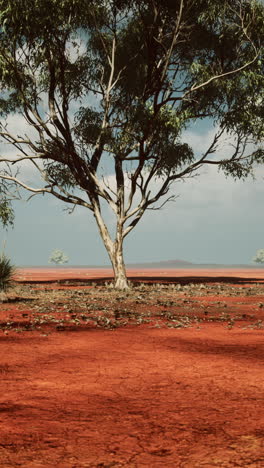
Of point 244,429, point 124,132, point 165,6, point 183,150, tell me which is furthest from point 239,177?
point 244,429

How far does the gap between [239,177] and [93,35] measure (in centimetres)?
1064

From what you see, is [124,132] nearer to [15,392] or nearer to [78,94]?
[78,94]

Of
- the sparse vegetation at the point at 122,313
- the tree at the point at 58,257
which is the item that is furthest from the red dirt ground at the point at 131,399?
the tree at the point at 58,257

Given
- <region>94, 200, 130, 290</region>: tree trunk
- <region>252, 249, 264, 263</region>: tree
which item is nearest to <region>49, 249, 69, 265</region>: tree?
<region>252, 249, 264, 263</region>: tree

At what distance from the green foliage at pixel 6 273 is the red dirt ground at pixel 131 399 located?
17.5 feet

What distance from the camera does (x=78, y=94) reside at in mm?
23578

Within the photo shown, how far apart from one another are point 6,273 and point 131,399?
401 inches

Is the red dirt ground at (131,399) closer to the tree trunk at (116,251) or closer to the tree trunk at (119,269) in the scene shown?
the tree trunk at (119,269)

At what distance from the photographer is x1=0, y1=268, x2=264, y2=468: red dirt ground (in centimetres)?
317

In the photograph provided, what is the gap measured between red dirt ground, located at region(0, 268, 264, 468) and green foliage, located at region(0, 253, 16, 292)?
5331 mm

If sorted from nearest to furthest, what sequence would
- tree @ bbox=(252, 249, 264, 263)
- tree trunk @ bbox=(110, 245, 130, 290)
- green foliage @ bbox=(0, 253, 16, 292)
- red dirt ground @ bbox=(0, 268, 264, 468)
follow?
red dirt ground @ bbox=(0, 268, 264, 468) < green foliage @ bbox=(0, 253, 16, 292) < tree trunk @ bbox=(110, 245, 130, 290) < tree @ bbox=(252, 249, 264, 263)

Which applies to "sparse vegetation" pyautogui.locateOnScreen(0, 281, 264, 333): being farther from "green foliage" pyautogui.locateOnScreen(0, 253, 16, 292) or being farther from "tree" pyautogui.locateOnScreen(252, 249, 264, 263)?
"tree" pyautogui.locateOnScreen(252, 249, 264, 263)

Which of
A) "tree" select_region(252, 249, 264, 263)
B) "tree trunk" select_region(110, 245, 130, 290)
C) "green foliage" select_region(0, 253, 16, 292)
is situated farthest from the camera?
"tree" select_region(252, 249, 264, 263)

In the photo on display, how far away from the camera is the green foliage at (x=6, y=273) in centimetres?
1392
